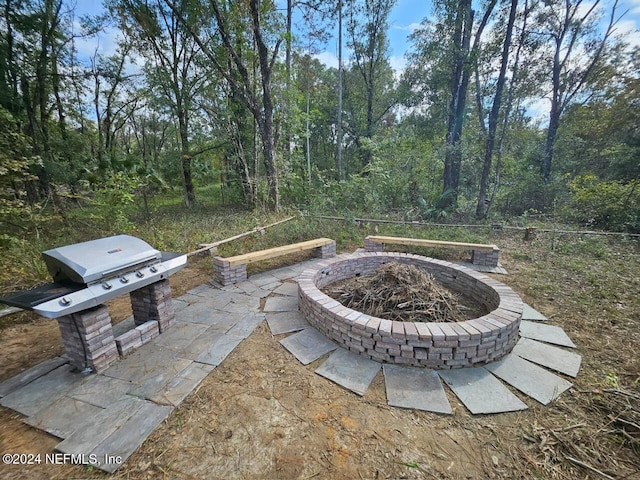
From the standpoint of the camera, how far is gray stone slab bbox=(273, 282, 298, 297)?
3.38 meters

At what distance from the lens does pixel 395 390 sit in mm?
1872

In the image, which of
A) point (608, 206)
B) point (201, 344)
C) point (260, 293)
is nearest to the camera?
point (201, 344)

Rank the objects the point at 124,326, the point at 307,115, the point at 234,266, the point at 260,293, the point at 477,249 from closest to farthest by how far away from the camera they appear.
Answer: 1. the point at 124,326
2. the point at 260,293
3. the point at 234,266
4. the point at 477,249
5. the point at 307,115

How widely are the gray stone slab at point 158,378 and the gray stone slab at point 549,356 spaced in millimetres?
2834

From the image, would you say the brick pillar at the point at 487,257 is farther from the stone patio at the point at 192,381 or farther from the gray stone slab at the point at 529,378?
the gray stone slab at the point at 529,378

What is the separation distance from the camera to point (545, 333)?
2568 mm

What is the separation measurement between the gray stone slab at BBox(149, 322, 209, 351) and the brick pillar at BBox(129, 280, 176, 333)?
88 millimetres

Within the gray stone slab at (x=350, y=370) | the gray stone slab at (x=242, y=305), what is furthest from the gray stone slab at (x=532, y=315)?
the gray stone slab at (x=242, y=305)

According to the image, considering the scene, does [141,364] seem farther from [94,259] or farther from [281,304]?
[281,304]

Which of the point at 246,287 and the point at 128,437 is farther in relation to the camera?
the point at 246,287

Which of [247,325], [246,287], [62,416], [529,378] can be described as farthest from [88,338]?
[529,378]

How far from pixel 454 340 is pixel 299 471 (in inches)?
55.3

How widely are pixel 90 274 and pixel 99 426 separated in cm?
96

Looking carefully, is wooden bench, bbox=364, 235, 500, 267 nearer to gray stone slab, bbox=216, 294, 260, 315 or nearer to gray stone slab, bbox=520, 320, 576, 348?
gray stone slab, bbox=520, 320, 576, 348
